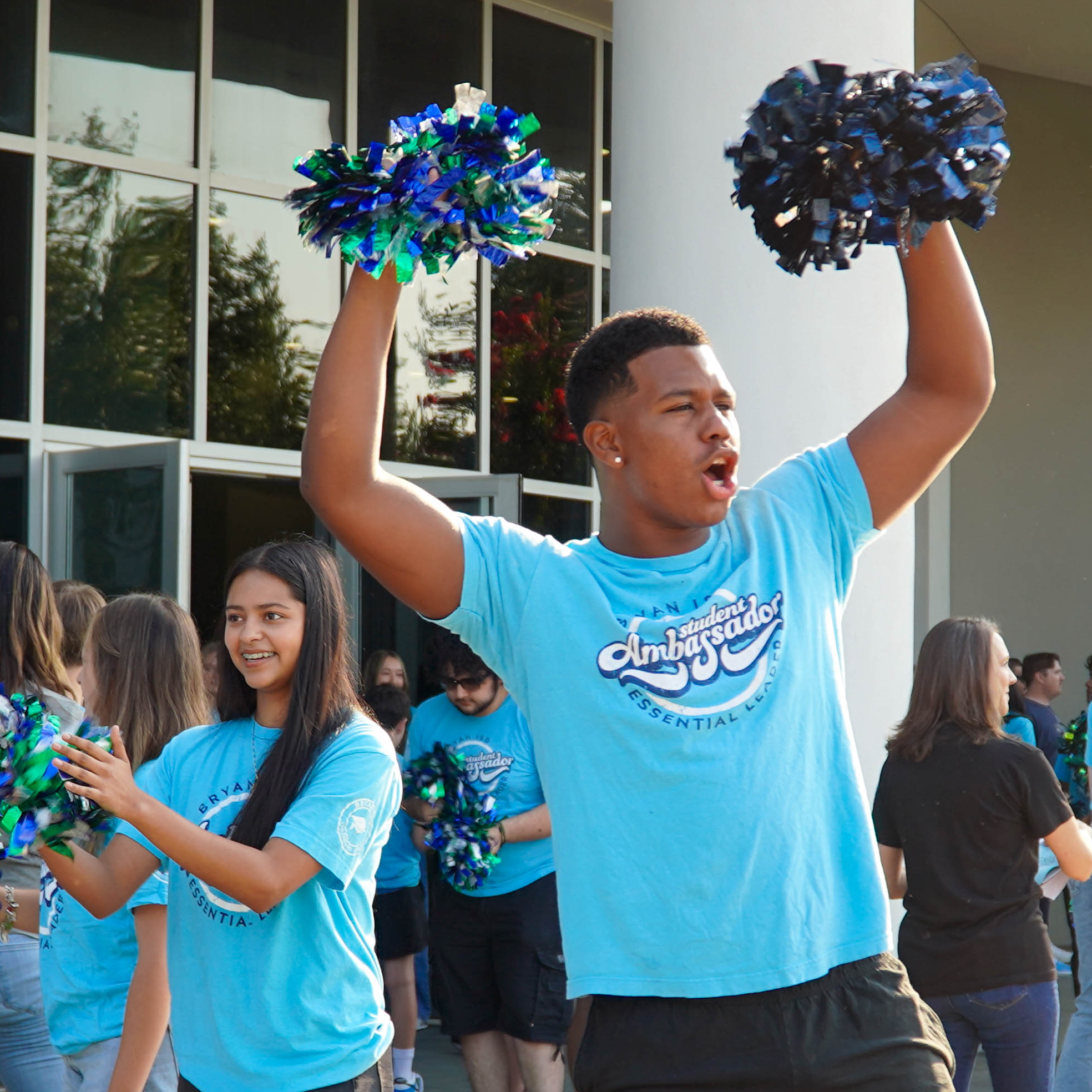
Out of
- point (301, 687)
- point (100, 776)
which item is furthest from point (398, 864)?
point (100, 776)

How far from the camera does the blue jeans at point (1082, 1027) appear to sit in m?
5.17

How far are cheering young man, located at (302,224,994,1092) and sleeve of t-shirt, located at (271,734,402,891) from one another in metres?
0.84

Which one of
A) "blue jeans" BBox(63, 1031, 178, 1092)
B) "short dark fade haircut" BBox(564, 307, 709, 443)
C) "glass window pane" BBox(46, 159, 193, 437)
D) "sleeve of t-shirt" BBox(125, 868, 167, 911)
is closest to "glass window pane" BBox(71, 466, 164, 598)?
"glass window pane" BBox(46, 159, 193, 437)

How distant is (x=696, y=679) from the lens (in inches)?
80.1

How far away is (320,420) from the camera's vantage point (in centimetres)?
202

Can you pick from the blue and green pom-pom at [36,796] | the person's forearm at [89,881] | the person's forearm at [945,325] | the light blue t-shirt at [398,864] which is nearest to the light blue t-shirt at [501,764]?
the light blue t-shirt at [398,864]

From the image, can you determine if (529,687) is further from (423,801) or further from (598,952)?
(423,801)

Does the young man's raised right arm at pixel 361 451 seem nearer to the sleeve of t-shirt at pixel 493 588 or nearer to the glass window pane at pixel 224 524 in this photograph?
the sleeve of t-shirt at pixel 493 588

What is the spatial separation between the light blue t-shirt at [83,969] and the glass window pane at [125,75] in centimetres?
630

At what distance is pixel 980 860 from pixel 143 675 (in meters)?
2.66

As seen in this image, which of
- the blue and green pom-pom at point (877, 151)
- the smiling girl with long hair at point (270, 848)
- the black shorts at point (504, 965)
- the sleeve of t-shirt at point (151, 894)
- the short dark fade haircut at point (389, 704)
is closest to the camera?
the blue and green pom-pom at point (877, 151)

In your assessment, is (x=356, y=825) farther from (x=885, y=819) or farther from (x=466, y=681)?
(x=466, y=681)

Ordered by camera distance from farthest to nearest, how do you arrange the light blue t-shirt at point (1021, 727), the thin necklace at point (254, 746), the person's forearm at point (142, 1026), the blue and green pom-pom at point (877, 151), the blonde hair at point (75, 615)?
the light blue t-shirt at point (1021, 727) → the blonde hair at point (75, 615) → the person's forearm at point (142, 1026) → the thin necklace at point (254, 746) → the blue and green pom-pom at point (877, 151)

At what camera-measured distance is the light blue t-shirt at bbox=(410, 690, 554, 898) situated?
5.99m
